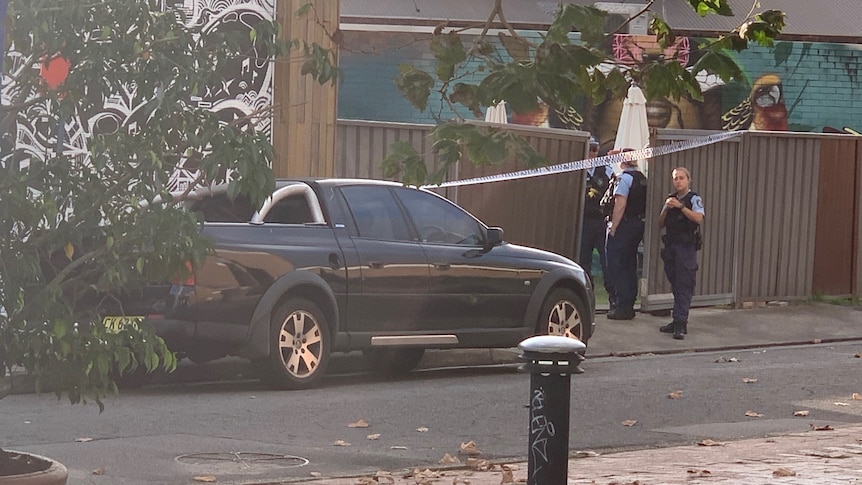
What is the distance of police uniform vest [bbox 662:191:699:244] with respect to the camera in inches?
629

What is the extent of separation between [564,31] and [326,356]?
6083 mm

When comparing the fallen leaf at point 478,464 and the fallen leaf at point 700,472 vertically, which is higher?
the fallen leaf at point 700,472

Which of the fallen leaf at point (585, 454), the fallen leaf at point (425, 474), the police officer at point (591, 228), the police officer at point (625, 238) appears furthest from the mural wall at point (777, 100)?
the fallen leaf at point (425, 474)

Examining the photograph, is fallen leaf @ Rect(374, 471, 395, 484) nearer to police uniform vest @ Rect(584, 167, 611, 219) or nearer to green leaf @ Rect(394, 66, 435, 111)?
green leaf @ Rect(394, 66, 435, 111)

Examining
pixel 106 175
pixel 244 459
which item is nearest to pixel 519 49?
pixel 106 175

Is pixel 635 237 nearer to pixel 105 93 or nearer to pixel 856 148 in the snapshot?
pixel 856 148

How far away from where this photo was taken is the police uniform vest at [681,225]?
16.0 meters

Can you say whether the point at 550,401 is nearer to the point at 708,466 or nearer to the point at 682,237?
the point at 708,466

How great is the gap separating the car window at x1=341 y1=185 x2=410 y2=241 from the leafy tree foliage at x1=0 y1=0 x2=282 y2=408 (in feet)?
19.4

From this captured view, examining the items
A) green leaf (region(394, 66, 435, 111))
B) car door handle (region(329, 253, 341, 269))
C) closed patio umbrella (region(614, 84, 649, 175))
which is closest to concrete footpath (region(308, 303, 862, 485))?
green leaf (region(394, 66, 435, 111))

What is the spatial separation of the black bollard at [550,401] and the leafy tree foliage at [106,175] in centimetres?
122

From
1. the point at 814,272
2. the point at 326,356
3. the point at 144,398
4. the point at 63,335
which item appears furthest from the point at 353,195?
the point at 814,272

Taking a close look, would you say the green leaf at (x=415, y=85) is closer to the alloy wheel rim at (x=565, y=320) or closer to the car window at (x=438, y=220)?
the car window at (x=438, y=220)

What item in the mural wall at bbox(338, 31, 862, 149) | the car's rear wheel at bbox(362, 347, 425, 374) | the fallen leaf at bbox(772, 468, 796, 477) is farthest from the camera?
the mural wall at bbox(338, 31, 862, 149)
